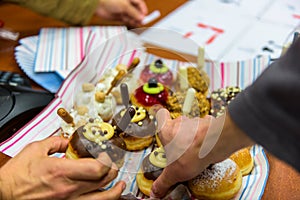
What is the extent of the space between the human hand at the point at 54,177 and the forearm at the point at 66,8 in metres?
0.72

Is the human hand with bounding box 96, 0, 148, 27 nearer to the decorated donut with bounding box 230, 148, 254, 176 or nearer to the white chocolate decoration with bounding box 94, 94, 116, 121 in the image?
the white chocolate decoration with bounding box 94, 94, 116, 121

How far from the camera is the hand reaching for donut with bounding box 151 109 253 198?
0.72m

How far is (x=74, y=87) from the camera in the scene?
4.09 feet

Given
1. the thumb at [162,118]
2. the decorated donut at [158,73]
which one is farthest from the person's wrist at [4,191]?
the decorated donut at [158,73]

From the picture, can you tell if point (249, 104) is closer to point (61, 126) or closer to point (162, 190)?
point (162, 190)

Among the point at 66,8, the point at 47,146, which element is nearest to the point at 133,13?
the point at 66,8

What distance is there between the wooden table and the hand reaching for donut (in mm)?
129

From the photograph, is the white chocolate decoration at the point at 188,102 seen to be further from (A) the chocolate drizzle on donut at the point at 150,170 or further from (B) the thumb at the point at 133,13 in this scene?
(B) the thumb at the point at 133,13

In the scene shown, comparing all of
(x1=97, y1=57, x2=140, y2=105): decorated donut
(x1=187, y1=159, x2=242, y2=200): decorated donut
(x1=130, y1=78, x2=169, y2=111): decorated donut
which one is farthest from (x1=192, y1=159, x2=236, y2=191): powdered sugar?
(x1=97, y1=57, x2=140, y2=105): decorated donut

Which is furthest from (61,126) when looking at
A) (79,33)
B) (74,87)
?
(79,33)

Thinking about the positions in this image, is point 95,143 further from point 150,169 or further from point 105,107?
point 105,107

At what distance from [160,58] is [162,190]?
0.62 m

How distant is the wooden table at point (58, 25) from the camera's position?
966mm

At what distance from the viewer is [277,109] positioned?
1.99 feet
